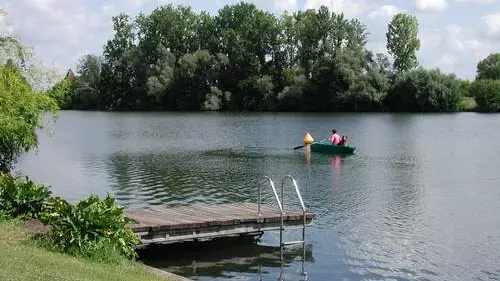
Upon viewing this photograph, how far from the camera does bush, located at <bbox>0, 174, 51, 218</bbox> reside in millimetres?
15866

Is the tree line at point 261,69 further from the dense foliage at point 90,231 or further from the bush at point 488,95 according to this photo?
the dense foliage at point 90,231

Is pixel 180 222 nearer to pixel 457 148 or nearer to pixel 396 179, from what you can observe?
pixel 396 179

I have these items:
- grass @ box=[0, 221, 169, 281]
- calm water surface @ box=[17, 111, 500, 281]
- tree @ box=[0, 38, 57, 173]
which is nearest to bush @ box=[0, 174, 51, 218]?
grass @ box=[0, 221, 169, 281]

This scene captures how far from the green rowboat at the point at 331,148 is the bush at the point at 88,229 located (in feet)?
110

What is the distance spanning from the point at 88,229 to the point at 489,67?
496 ft

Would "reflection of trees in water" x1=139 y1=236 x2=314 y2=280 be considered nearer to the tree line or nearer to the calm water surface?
the calm water surface

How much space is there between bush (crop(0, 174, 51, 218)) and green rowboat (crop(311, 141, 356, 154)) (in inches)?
1260

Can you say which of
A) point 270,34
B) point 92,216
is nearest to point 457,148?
point 92,216

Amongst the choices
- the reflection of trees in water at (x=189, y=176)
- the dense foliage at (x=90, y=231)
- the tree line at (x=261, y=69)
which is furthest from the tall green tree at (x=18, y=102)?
the tree line at (x=261, y=69)

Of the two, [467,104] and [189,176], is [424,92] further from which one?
[189,176]

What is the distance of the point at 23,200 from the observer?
52.3 ft

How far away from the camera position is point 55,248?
1317 cm

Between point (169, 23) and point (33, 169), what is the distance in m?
90.5

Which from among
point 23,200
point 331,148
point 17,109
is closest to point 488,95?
point 331,148
